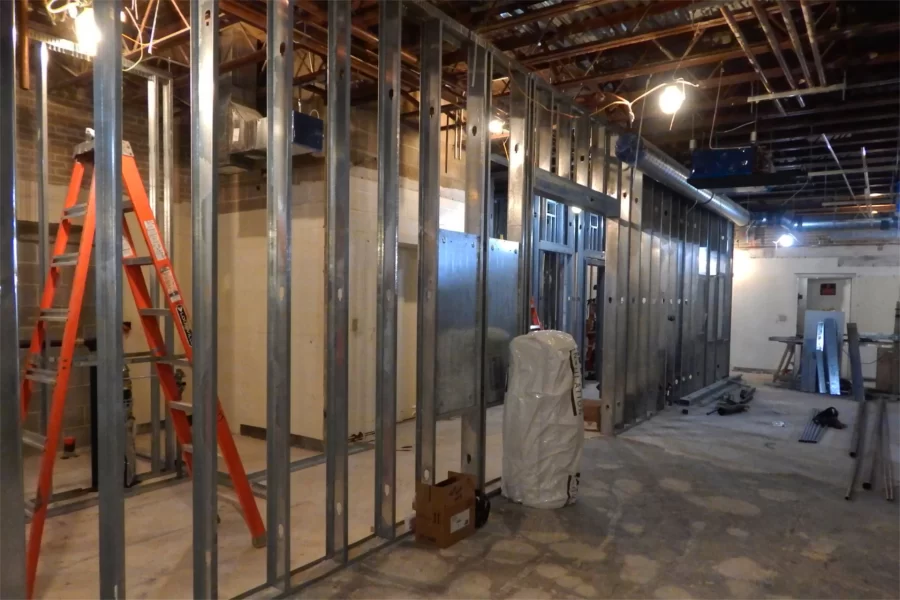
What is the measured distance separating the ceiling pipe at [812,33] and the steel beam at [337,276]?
2.65m

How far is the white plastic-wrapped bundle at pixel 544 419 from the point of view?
345 centimetres

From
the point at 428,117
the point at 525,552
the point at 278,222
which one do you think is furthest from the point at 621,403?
the point at 278,222

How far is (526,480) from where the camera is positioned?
3533mm

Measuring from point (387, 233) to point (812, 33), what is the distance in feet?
9.84

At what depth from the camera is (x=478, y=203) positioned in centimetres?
353

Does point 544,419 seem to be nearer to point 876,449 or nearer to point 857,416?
point 876,449

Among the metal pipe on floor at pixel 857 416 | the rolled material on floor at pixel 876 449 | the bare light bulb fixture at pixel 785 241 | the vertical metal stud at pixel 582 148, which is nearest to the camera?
the rolled material on floor at pixel 876 449

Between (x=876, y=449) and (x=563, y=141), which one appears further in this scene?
(x=876, y=449)

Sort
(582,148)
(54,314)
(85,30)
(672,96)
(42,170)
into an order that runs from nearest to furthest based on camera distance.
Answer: (54,314), (85,30), (42,170), (672,96), (582,148)

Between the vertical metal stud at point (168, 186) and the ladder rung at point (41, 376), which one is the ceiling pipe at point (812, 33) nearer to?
the vertical metal stud at point (168, 186)

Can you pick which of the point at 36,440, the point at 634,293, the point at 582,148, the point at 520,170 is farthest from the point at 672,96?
the point at 36,440

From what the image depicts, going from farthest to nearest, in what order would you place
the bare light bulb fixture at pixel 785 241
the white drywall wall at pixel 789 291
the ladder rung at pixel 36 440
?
1. the bare light bulb fixture at pixel 785 241
2. the white drywall wall at pixel 789 291
3. the ladder rung at pixel 36 440

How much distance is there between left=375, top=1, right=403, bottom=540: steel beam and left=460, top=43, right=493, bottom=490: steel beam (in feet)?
2.24

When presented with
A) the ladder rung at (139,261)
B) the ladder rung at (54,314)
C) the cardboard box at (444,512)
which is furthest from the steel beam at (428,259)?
the ladder rung at (54,314)
